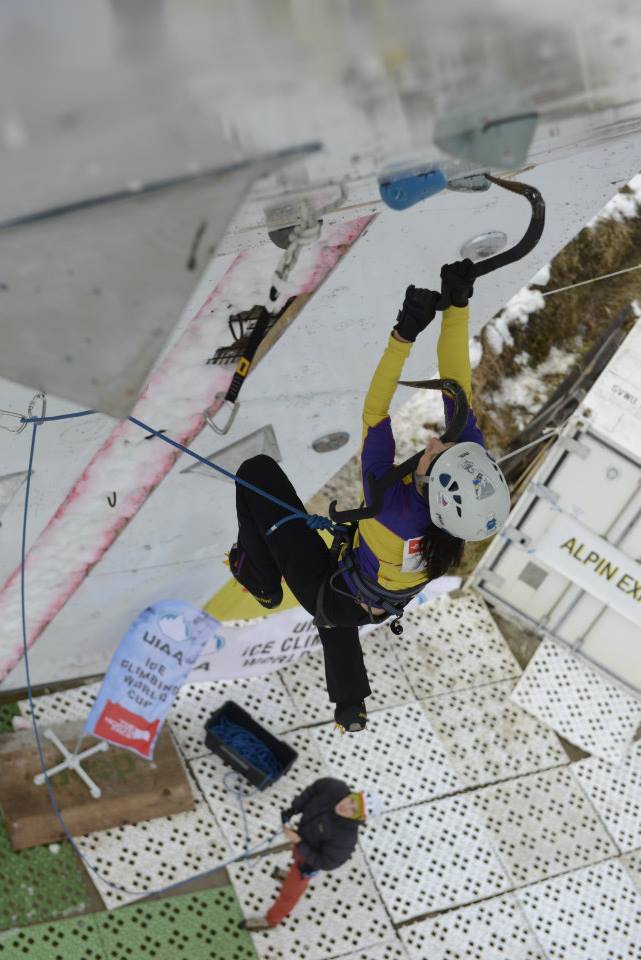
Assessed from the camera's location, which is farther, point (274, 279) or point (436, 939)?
point (436, 939)

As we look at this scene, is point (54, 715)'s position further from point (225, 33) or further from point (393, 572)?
point (225, 33)

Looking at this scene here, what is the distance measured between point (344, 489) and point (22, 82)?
15.6 ft

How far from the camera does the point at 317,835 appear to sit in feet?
15.7

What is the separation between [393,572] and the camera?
10.6ft

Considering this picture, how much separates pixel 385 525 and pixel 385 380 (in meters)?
0.52

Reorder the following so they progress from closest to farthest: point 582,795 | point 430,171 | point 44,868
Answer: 1. point 430,171
2. point 44,868
3. point 582,795

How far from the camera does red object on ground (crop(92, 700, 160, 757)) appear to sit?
4820 millimetres

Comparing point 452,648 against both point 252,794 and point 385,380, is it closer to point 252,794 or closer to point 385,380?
point 252,794

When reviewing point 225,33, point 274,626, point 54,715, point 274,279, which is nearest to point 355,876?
point 274,626

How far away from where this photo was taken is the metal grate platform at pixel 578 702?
239 inches

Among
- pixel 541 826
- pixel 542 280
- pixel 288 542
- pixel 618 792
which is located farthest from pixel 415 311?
pixel 542 280

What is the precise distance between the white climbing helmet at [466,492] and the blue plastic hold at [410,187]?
2.44 ft

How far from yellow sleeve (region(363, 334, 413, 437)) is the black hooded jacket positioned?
253 centimetres

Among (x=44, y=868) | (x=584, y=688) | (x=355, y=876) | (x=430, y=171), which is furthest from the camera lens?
(x=584, y=688)
